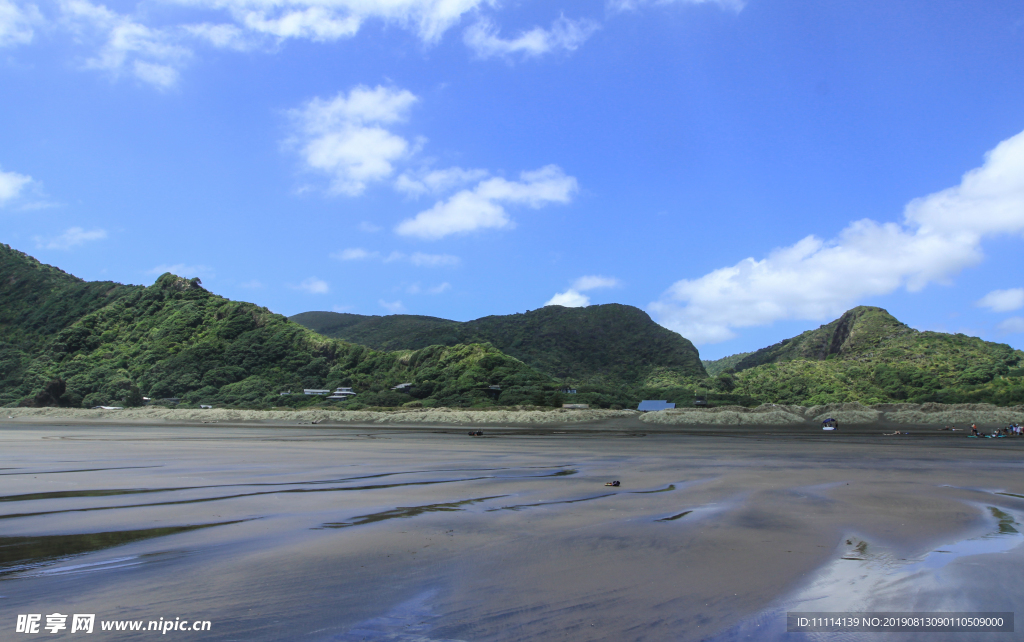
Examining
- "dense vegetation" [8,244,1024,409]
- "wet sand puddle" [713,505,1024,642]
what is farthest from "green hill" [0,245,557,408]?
"wet sand puddle" [713,505,1024,642]

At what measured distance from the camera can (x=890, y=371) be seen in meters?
87.6

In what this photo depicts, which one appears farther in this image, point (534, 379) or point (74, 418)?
point (534, 379)

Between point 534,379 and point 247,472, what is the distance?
71526 mm

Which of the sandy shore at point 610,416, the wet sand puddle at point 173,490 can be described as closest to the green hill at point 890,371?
the sandy shore at point 610,416

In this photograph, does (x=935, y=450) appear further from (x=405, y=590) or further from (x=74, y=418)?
(x=74, y=418)

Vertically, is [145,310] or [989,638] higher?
[145,310]

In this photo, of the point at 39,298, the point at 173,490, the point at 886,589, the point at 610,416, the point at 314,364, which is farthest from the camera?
the point at 39,298

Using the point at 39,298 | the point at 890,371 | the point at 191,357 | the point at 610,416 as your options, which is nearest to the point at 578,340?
the point at 890,371

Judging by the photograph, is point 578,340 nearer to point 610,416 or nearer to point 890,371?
point 890,371

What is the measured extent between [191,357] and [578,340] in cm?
8989

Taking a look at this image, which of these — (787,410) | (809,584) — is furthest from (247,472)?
(787,410)

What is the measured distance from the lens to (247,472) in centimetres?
1514

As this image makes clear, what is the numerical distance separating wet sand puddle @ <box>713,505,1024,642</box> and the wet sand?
3 cm

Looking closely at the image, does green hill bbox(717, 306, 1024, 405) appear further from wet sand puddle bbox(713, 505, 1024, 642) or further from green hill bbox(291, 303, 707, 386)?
wet sand puddle bbox(713, 505, 1024, 642)
